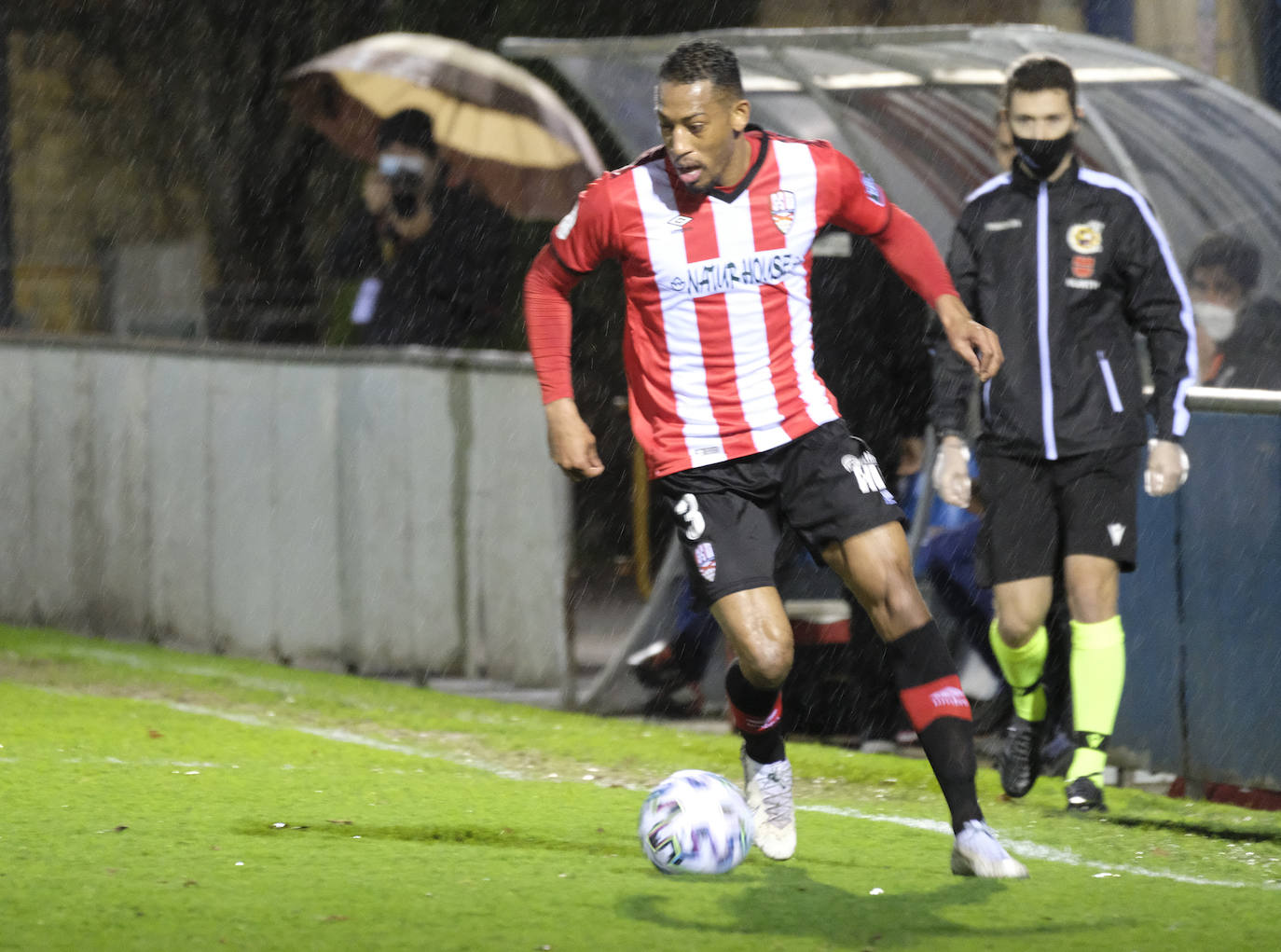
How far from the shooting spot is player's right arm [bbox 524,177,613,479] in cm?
566

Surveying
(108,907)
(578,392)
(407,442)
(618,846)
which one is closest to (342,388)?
(407,442)

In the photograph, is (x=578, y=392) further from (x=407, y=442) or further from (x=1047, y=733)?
(x=1047, y=733)

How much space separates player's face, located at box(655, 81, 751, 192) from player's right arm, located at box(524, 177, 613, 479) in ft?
0.93

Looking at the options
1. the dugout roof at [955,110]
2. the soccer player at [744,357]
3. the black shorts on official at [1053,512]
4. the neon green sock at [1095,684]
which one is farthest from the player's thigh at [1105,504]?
the dugout roof at [955,110]

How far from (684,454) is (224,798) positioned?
206 cm

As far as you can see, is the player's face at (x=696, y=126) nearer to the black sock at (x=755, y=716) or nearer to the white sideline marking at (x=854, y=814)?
the black sock at (x=755, y=716)

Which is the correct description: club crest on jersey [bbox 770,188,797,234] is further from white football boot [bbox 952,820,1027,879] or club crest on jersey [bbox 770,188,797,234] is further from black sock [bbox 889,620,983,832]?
white football boot [bbox 952,820,1027,879]

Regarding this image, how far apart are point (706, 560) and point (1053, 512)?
5.86ft

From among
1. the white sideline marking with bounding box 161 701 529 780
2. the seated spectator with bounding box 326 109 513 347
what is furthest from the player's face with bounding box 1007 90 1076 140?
the seated spectator with bounding box 326 109 513 347

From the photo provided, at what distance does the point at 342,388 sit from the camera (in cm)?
1025

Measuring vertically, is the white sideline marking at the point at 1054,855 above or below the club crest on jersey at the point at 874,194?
below

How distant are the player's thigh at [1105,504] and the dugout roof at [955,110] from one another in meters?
2.75

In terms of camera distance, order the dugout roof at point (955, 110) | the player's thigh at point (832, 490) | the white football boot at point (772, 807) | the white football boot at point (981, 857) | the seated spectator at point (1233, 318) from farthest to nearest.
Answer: the dugout roof at point (955, 110)
the seated spectator at point (1233, 318)
the white football boot at point (772, 807)
the player's thigh at point (832, 490)
the white football boot at point (981, 857)

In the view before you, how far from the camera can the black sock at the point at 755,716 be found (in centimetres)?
601
